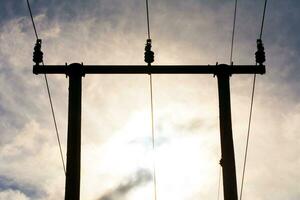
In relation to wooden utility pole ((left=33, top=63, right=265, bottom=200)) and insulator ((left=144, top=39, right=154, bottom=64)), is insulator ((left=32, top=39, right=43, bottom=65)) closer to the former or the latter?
wooden utility pole ((left=33, top=63, right=265, bottom=200))

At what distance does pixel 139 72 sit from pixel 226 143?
9.27ft

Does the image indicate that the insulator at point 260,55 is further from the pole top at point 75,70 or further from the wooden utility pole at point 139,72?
the pole top at point 75,70

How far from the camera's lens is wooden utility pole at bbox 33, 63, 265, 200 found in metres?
10.1

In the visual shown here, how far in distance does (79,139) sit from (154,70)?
8.60ft

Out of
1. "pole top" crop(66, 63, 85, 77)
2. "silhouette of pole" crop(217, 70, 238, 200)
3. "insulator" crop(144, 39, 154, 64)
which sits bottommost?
"silhouette of pole" crop(217, 70, 238, 200)

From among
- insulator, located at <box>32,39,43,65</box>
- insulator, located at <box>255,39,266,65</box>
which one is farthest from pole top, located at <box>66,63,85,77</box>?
insulator, located at <box>255,39,266,65</box>

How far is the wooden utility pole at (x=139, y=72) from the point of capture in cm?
1007

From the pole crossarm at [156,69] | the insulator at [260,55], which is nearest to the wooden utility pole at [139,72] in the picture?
the pole crossarm at [156,69]

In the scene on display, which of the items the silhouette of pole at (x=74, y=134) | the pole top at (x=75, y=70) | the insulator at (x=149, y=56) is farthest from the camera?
the insulator at (x=149, y=56)

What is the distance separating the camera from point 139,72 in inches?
453

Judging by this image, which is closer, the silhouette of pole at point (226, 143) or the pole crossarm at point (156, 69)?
the silhouette of pole at point (226, 143)

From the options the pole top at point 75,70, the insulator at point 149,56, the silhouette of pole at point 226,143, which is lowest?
the silhouette of pole at point 226,143

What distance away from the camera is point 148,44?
12.1 m

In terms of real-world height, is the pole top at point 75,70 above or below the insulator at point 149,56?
below
